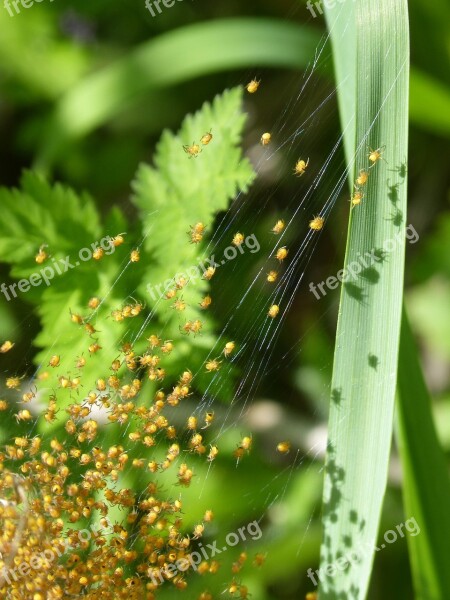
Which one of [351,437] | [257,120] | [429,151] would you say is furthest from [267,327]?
[429,151]

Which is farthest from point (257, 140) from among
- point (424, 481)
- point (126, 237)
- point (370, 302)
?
point (424, 481)

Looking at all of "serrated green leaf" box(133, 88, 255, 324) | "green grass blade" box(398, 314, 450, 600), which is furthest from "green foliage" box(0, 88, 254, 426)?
"green grass blade" box(398, 314, 450, 600)

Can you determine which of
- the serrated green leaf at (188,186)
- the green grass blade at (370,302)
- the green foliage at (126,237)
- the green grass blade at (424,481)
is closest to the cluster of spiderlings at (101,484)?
the green foliage at (126,237)

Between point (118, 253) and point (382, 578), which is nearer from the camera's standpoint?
point (118, 253)

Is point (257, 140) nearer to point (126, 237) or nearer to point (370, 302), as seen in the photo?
point (126, 237)

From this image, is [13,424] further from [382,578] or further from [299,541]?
[382,578]

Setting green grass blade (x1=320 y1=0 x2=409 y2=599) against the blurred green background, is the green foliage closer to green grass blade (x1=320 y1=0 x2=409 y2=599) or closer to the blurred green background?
the blurred green background
